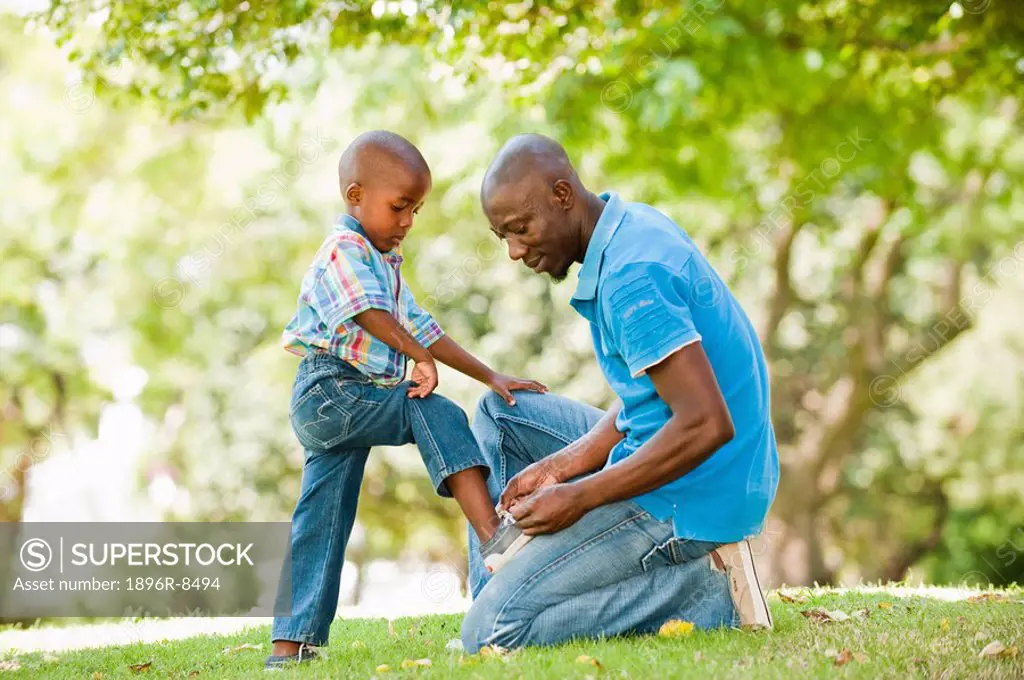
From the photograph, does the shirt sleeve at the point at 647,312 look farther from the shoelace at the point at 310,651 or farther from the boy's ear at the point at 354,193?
the shoelace at the point at 310,651

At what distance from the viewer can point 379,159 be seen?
4582mm

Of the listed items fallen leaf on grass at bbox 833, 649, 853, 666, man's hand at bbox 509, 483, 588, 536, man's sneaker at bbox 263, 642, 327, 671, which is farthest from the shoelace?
fallen leaf on grass at bbox 833, 649, 853, 666

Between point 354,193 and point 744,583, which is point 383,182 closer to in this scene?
point 354,193

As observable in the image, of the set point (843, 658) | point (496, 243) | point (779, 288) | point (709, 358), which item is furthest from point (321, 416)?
point (496, 243)

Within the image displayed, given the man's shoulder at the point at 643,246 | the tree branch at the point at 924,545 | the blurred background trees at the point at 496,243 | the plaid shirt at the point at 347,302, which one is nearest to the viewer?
the man's shoulder at the point at 643,246

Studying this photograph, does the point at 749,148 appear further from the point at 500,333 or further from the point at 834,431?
the point at 500,333

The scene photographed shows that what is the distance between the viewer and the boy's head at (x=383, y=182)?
4582 millimetres

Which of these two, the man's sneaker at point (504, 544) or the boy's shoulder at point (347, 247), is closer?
the man's sneaker at point (504, 544)

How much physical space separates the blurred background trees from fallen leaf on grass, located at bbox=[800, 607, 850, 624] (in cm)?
405

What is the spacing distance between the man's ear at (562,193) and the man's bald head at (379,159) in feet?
2.13

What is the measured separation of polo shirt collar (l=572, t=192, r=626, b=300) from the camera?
13.4 ft

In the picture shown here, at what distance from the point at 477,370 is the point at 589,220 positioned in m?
1.02

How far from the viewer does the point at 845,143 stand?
11.6 metres

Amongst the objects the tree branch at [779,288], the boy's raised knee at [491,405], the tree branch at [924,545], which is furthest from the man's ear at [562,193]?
the tree branch at [924,545]
